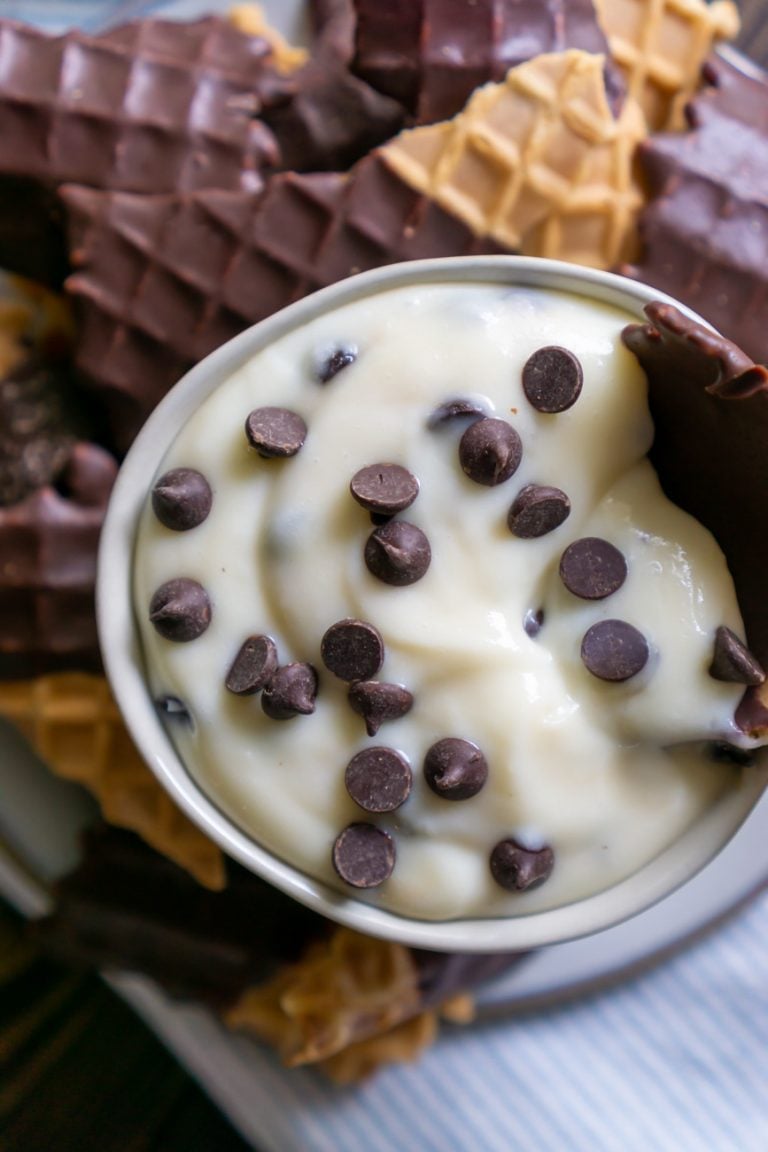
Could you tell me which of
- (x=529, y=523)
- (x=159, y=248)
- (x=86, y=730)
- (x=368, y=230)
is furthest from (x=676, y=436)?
(x=86, y=730)

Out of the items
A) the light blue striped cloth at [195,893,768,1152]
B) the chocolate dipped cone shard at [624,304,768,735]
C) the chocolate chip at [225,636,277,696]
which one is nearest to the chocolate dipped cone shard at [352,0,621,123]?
the chocolate dipped cone shard at [624,304,768,735]

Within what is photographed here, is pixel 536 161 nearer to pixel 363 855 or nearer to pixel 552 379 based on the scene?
pixel 552 379

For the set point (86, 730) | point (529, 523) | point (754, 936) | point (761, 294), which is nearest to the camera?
point (529, 523)

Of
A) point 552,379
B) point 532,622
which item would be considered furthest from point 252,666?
point 552,379

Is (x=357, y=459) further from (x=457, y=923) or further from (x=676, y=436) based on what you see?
(x=457, y=923)

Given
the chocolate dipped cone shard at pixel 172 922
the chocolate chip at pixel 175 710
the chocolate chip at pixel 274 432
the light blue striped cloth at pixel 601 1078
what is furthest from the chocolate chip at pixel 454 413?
the light blue striped cloth at pixel 601 1078

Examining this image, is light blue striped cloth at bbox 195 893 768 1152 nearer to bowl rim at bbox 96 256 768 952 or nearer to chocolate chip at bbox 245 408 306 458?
bowl rim at bbox 96 256 768 952
